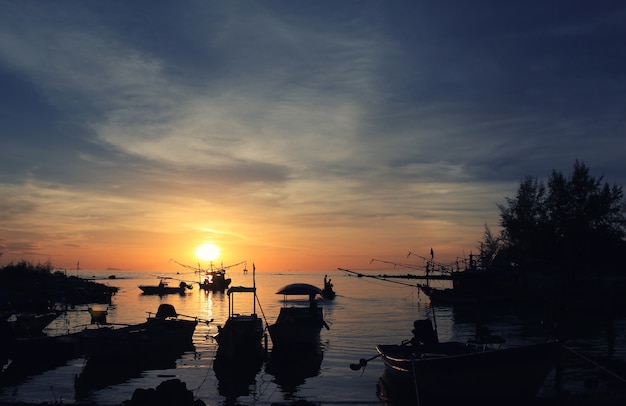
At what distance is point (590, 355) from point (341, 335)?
2226 cm

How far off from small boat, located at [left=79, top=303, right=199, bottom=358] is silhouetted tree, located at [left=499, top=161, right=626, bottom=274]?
65952 mm

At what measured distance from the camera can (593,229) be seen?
285 feet

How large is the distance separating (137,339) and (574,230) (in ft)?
247

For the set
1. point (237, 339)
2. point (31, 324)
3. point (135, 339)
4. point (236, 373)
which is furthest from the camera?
point (31, 324)

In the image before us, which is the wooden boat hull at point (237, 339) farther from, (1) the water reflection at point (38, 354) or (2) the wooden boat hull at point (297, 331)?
(1) the water reflection at point (38, 354)

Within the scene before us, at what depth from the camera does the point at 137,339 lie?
34.6 meters

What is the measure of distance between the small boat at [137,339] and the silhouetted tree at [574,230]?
66.0 metres

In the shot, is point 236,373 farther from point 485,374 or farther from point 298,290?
point 485,374

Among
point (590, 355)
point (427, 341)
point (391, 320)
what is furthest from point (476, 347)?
point (391, 320)

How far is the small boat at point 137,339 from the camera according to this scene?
33.1 meters

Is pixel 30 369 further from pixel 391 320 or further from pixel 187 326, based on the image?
pixel 391 320

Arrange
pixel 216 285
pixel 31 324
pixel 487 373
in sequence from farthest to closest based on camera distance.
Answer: pixel 216 285
pixel 31 324
pixel 487 373

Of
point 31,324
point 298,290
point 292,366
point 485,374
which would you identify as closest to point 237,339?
point 292,366

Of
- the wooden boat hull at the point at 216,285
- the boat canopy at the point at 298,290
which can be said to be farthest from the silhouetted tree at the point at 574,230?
the wooden boat hull at the point at 216,285
